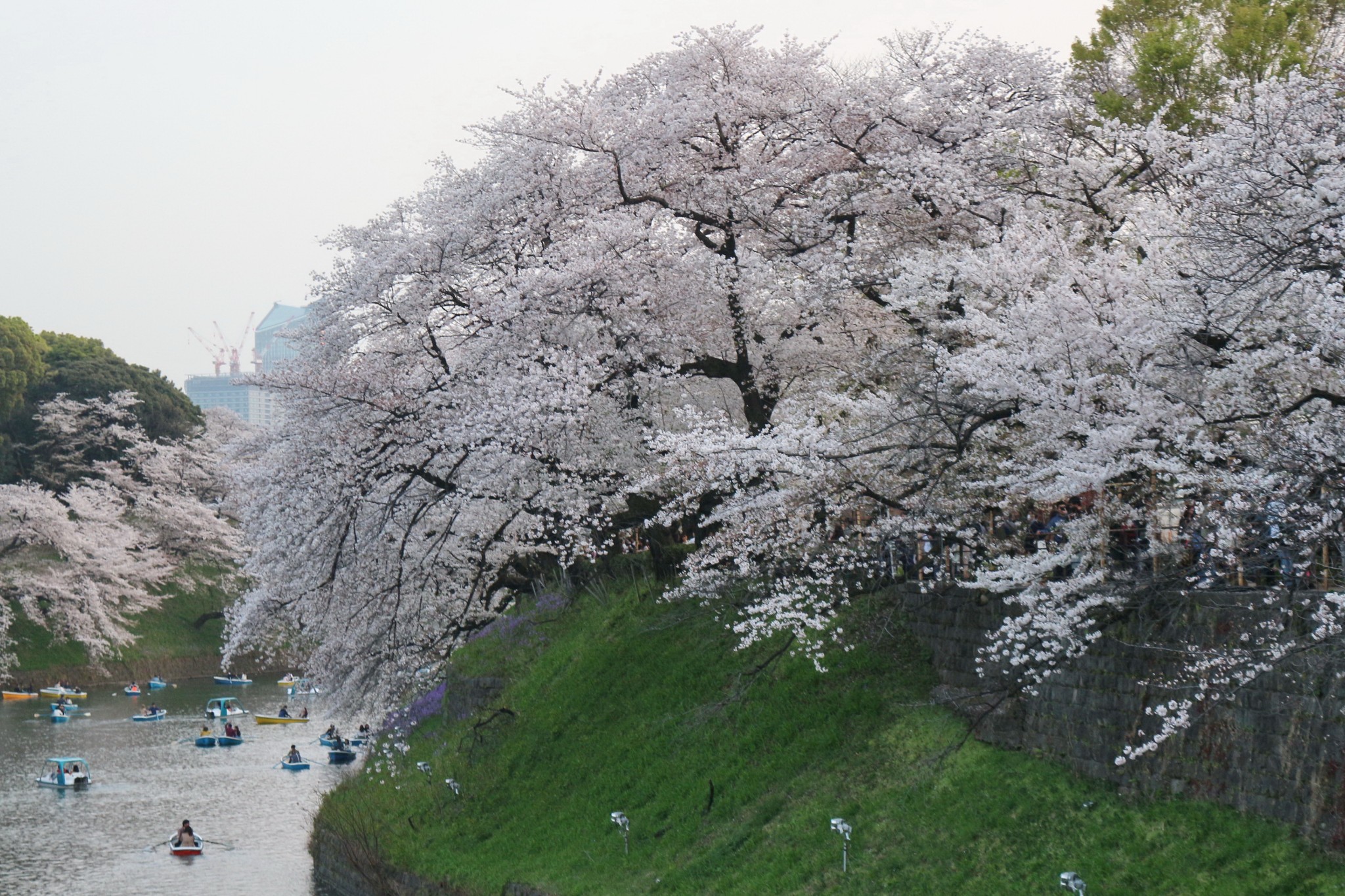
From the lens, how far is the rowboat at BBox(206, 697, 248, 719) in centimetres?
4153

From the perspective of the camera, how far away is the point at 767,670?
16.2 m

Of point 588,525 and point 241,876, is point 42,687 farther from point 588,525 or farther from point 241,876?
point 588,525

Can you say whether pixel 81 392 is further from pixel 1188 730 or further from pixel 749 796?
pixel 1188 730

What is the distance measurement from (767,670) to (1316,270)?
860 cm

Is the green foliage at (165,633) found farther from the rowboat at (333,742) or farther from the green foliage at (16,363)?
the green foliage at (16,363)

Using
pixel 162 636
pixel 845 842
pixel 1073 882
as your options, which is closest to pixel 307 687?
pixel 845 842

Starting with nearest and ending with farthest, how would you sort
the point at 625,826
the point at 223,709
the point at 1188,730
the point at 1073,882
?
1. the point at 1073,882
2. the point at 1188,730
3. the point at 625,826
4. the point at 223,709

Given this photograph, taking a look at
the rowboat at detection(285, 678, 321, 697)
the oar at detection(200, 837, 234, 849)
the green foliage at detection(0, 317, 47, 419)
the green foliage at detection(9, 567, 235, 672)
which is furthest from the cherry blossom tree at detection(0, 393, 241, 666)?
the rowboat at detection(285, 678, 321, 697)

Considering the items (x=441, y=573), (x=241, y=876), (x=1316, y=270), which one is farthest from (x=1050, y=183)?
(x=241, y=876)

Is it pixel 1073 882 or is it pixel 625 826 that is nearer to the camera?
pixel 1073 882

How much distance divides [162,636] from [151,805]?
24.7m

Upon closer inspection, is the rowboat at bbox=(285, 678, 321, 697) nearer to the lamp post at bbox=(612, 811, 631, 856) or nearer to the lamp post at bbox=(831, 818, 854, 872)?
the lamp post at bbox=(612, 811, 631, 856)

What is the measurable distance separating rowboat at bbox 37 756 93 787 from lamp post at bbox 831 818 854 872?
23.9 metres

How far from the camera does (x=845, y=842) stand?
1226 cm
